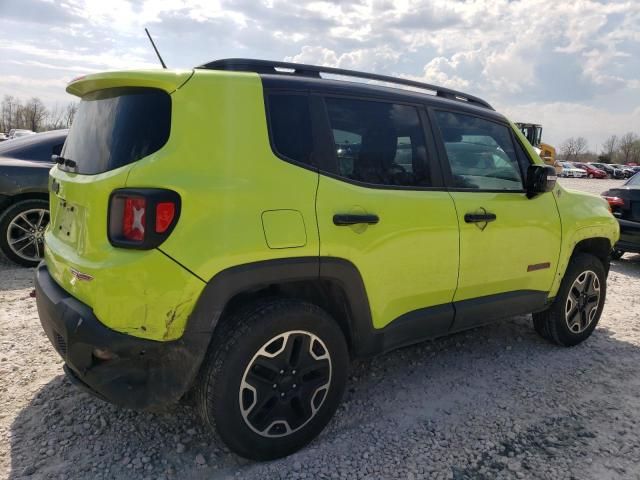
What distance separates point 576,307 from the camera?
13.8 ft

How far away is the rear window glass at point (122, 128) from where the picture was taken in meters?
2.24

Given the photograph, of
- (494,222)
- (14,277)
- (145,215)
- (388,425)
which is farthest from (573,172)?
(145,215)

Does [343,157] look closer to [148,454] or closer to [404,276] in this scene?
[404,276]

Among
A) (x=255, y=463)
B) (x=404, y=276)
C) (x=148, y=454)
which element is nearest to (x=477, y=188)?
(x=404, y=276)

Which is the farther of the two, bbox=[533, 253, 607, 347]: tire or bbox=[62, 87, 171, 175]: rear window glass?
bbox=[533, 253, 607, 347]: tire

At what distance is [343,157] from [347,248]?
489mm

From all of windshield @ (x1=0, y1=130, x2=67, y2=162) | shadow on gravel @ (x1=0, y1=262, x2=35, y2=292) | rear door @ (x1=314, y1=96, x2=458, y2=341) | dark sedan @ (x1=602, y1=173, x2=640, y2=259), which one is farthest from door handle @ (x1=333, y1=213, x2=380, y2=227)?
dark sedan @ (x1=602, y1=173, x2=640, y2=259)

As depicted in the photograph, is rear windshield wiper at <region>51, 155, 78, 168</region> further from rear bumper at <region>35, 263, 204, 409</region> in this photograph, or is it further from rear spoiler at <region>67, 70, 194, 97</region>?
rear bumper at <region>35, 263, 204, 409</region>

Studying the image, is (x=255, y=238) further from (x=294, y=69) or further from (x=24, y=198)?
(x=24, y=198)

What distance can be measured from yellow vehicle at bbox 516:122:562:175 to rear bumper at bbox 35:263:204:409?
25.3 m

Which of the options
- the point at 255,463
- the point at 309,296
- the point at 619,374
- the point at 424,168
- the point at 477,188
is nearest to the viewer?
the point at 255,463

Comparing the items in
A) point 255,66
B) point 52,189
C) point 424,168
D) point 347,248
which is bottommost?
point 347,248

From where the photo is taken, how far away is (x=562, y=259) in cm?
390

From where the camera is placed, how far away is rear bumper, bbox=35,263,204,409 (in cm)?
217
